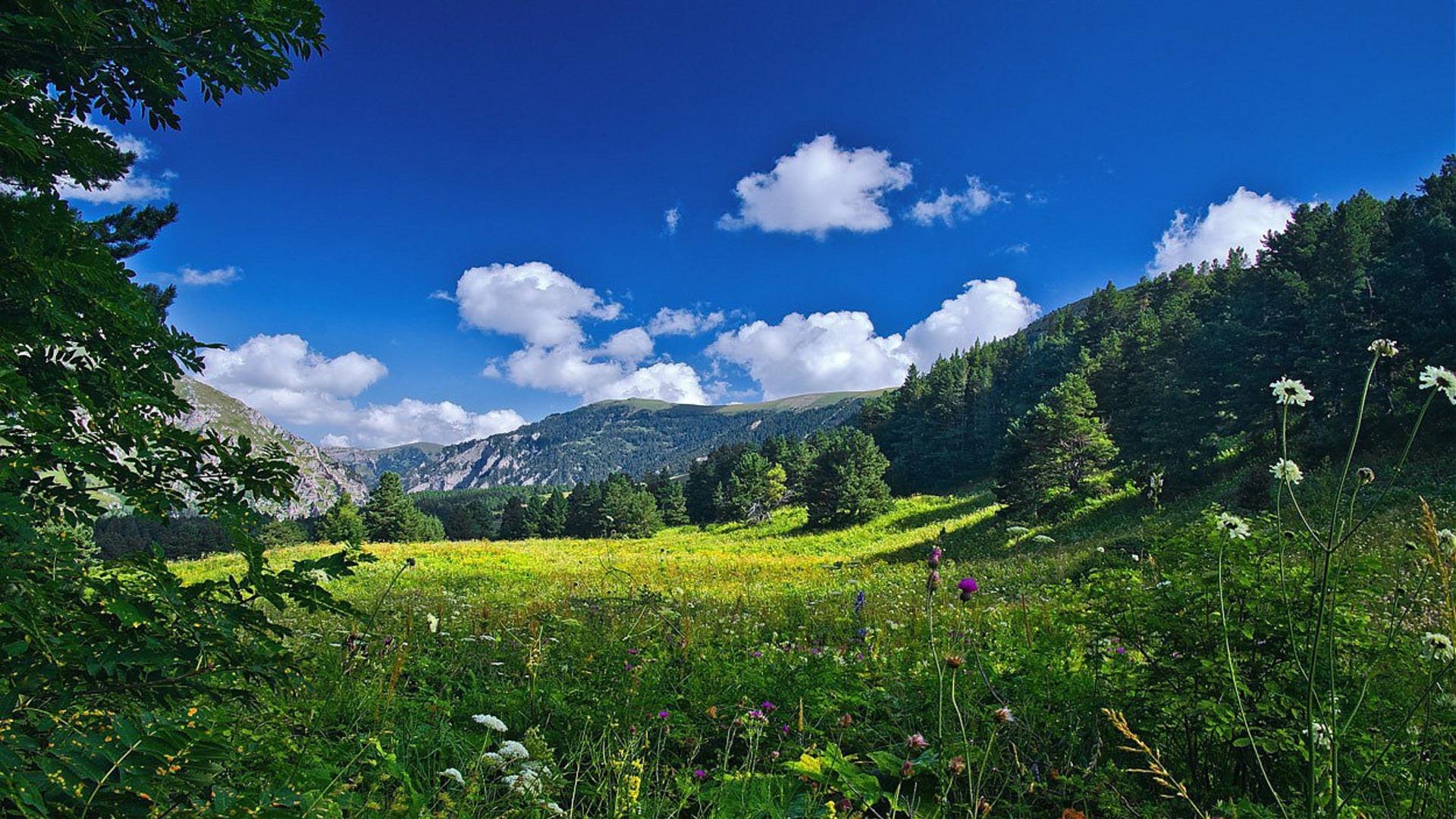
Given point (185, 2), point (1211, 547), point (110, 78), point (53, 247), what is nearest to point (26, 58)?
point (110, 78)

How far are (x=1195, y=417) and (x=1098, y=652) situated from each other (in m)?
33.4

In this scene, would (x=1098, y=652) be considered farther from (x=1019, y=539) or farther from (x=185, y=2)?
(x=1019, y=539)

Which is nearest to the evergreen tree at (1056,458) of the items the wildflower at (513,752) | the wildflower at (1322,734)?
the wildflower at (1322,734)

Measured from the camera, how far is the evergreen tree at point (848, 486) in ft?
149

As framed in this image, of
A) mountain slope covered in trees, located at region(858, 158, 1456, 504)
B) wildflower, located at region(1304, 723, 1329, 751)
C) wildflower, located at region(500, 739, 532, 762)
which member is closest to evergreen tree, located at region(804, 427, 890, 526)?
mountain slope covered in trees, located at region(858, 158, 1456, 504)

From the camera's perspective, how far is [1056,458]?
33688mm

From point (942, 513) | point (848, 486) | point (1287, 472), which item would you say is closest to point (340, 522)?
point (848, 486)

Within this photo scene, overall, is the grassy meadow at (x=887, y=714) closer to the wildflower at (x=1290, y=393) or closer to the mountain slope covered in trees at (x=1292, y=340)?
the wildflower at (x=1290, y=393)

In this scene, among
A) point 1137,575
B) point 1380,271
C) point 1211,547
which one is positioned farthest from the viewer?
point 1380,271

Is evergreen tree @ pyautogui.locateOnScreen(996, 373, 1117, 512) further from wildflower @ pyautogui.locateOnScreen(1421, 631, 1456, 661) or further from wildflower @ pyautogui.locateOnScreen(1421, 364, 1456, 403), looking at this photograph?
wildflower @ pyautogui.locateOnScreen(1421, 364, 1456, 403)

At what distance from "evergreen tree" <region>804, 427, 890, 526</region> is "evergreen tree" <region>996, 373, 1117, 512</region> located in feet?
38.6

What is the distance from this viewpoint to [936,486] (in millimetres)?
60906

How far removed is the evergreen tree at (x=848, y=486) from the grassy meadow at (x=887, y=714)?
40.1m

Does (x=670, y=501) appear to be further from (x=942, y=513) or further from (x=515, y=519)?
(x=942, y=513)
